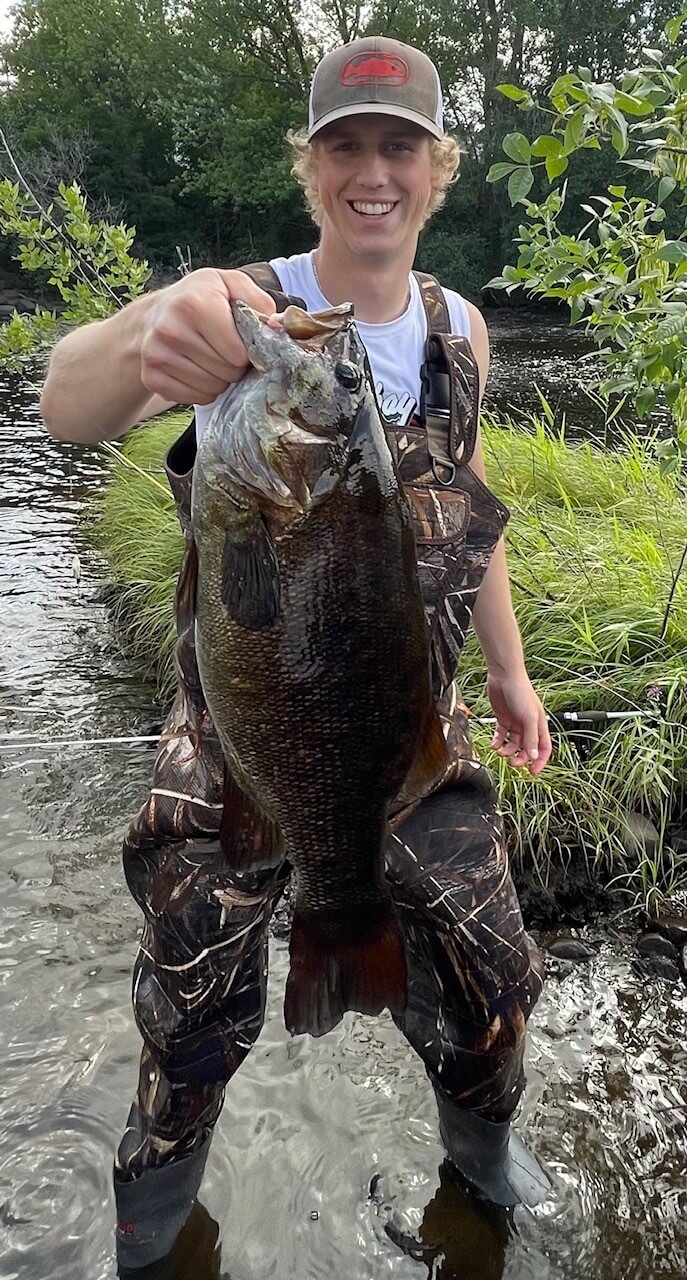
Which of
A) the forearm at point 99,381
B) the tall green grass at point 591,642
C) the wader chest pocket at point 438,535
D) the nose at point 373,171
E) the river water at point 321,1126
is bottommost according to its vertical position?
the river water at point 321,1126

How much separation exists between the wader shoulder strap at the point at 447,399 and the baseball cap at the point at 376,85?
46 centimetres

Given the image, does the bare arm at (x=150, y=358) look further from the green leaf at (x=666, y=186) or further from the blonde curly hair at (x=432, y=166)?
the green leaf at (x=666, y=186)

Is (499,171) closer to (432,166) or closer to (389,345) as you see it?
(432,166)

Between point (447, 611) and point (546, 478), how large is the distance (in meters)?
4.59

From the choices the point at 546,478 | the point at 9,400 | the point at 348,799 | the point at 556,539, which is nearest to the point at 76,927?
the point at 348,799

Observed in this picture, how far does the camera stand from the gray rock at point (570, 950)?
3.18 m

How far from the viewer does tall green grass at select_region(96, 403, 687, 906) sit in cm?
353

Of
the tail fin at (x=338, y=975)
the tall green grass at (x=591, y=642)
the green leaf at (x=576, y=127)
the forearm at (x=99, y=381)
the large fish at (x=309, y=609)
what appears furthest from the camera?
the tall green grass at (x=591, y=642)

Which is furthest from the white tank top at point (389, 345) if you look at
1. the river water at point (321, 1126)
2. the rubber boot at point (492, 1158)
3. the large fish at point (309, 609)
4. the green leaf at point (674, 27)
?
the river water at point (321, 1126)

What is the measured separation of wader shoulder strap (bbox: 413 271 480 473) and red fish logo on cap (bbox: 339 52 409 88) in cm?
52

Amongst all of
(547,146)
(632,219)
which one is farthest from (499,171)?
(632,219)

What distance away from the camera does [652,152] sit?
2893 millimetres

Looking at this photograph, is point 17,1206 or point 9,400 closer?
point 17,1206

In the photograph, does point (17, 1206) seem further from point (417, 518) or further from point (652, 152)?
point (652, 152)
